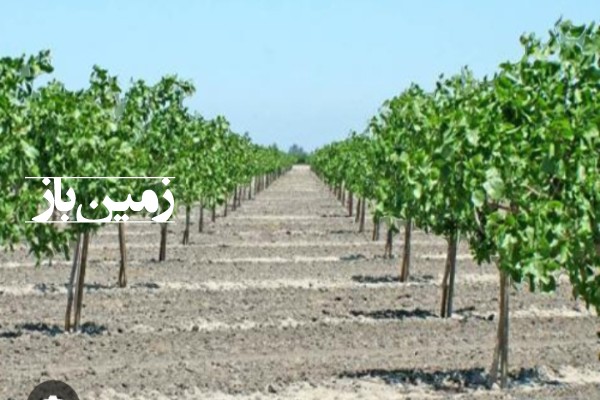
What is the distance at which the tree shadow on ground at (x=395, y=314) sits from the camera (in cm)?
1791

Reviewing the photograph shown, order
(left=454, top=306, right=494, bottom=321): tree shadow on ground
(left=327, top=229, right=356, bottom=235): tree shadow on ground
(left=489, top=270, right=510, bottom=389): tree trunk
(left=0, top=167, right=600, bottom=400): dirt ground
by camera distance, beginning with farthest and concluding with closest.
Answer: (left=327, top=229, right=356, bottom=235): tree shadow on ground
(left=454, top=306, right=494, bottom=321): tree shadow on ground
(left=0, top=167, right=600, bottom=400): dirt ground
(left=489, top=270, right=510, bottom=389): tree trunk

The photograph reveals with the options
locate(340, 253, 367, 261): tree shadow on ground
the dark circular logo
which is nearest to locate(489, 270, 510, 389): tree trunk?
the dark circular logo

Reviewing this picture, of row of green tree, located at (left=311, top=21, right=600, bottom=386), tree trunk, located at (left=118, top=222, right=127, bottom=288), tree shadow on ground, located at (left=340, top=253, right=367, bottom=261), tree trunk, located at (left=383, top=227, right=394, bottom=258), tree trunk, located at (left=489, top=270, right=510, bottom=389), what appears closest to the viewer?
row of green tree, located at (left=311, top=21, right=600, bottom=386)

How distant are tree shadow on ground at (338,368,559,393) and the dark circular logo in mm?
3729

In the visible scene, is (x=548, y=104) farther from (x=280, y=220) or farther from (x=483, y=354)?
(x=280, y=220)

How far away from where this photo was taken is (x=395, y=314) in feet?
59.5

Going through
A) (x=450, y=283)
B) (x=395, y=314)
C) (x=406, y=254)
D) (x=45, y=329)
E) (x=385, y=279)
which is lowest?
(x=45, y=329)

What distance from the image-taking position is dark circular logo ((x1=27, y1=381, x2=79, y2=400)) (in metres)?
9.66

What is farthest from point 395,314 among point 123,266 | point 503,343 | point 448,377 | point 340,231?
point 340,231

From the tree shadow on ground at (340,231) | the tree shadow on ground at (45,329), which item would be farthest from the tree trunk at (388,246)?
the tree shadow on ground at (45,329)

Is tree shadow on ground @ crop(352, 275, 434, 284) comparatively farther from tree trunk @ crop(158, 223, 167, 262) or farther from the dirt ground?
tree trunk @ crop(158, 223, 167, 262)

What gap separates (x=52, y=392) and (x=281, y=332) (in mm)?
6349

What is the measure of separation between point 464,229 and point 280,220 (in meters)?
27.8

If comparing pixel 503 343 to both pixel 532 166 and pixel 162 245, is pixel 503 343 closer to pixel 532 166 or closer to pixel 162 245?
pixel 532 166
